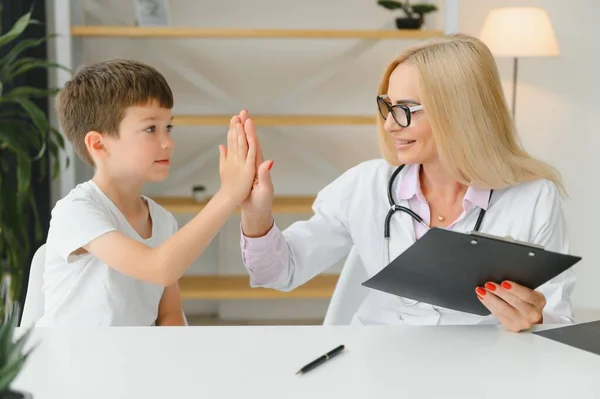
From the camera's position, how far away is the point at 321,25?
3801 millimetres

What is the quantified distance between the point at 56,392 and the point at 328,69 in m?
2.68

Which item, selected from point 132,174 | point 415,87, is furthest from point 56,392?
point 415,87

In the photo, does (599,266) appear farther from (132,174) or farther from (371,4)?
(132,174)

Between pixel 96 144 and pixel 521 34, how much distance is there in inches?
87.9

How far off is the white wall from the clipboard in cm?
226

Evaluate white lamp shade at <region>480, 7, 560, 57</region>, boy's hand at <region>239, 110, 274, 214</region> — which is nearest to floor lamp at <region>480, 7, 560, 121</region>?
white lamp shade at <region>480, 7, 560, 57</region>

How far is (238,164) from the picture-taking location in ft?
5.16

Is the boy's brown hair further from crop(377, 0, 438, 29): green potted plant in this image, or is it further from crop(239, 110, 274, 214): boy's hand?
crop(377, 0, 438, 29): green potted plant

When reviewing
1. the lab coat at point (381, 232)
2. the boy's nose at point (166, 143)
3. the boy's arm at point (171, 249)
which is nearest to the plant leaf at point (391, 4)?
the lab coat at point (381, 232)

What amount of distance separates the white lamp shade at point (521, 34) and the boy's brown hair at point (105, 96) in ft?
6.61

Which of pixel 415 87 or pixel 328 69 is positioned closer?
pixel 415 87

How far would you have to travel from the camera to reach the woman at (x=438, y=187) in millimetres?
1646

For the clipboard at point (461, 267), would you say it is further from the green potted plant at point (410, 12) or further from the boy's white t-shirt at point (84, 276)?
the green potted plant at point (410, 12)

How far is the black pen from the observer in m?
1.23
